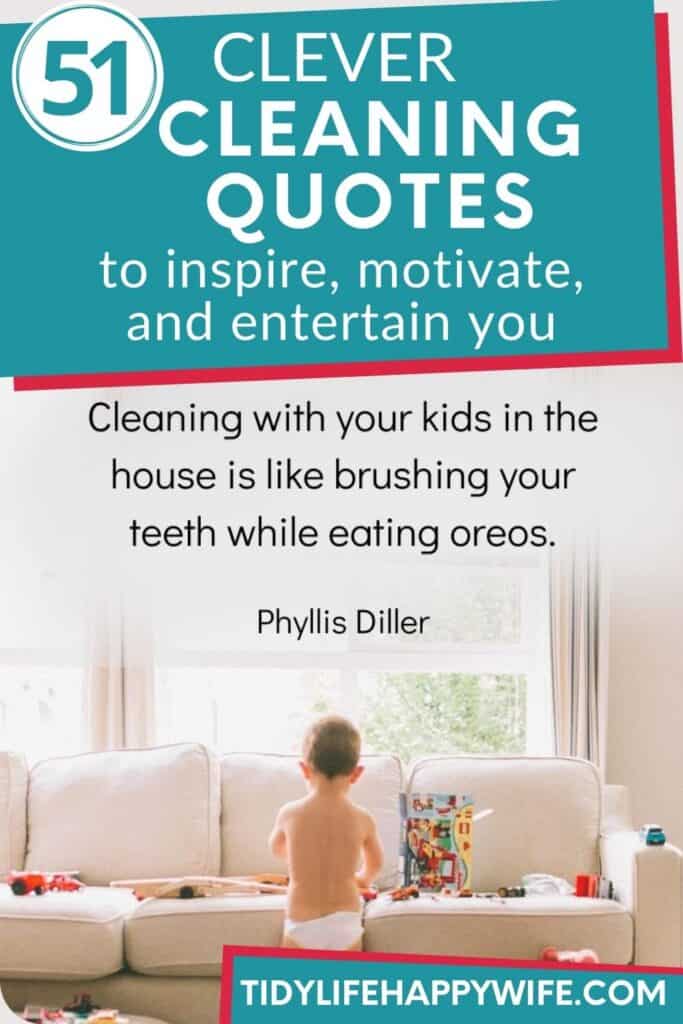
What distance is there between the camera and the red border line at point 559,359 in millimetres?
2580

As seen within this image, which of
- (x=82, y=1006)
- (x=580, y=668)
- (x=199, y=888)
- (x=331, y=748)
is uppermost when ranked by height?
(x=580, y=668)

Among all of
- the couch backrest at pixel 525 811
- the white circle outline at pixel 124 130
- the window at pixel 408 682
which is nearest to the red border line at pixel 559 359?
the white circle outline at pixel 124 130

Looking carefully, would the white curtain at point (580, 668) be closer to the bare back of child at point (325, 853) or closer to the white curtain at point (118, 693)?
the white curtain at point (118, 693)

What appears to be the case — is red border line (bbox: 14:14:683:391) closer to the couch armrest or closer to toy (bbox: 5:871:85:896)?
the couch armrest

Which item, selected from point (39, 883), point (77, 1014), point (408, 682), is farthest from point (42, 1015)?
point (408, 682)

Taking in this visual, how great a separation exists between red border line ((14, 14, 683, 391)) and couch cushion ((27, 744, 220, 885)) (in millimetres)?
1804

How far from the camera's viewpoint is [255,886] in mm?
3789

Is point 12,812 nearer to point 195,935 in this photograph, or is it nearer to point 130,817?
point 130,817

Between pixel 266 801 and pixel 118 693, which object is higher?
pixel 118 693

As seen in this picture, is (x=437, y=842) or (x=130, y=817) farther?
(x=130, y=817)

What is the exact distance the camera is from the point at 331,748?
3299 mm

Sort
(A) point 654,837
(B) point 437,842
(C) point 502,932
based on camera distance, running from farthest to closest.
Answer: (B) point 437,842, (A) point 654,837, (C) point 502,932

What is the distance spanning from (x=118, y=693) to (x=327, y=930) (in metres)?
1.63

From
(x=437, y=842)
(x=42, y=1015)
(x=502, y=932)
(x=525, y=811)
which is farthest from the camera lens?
(x=525, y=811)
